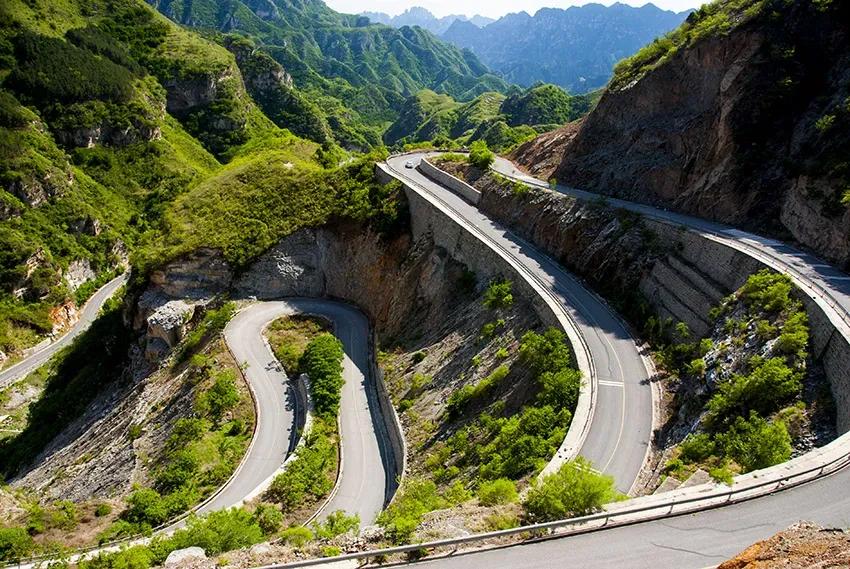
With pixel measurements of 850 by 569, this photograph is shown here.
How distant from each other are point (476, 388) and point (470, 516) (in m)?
12.6

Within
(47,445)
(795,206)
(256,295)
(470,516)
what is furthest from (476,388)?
(47,445)

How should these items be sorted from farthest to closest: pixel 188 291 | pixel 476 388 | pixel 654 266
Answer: pixel 188 291, pixel 654 266, pixel 476 388

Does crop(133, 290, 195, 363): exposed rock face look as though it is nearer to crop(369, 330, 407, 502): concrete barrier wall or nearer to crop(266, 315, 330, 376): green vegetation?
crop(266, 315, 330, 376): green vegetation

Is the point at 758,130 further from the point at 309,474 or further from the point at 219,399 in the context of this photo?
the point at 219,399

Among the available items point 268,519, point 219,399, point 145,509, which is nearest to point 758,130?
point 268,519

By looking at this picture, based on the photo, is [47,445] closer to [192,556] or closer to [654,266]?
[192,556]

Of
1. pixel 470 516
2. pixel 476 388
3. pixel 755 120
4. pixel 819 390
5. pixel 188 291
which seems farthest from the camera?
pixel 188 291

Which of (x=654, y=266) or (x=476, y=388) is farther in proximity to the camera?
(x=654, y=266)

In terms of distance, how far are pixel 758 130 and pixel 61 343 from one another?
79.0 meters

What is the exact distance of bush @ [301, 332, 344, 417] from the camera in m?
35.1

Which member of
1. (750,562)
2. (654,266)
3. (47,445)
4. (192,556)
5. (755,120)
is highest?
(755,120)

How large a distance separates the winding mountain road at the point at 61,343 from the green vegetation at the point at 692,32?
7027 centimetres

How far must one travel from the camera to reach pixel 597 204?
36.7 meters

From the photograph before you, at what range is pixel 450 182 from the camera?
52.1 metres
